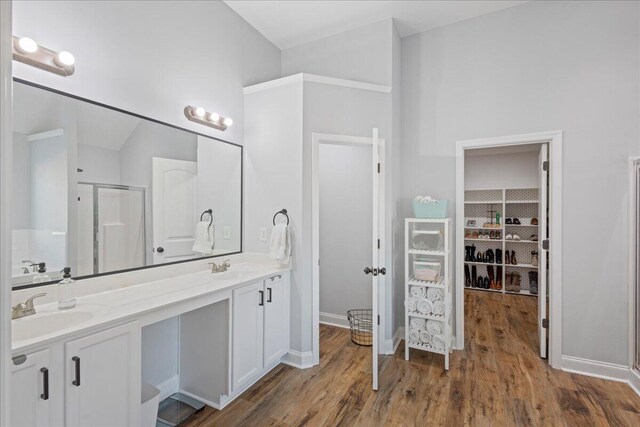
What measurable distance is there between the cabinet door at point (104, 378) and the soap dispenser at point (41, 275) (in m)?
0.56

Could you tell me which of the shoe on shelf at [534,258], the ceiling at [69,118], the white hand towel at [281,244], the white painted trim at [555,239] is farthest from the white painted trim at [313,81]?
the shoe on shelf at [534,258]

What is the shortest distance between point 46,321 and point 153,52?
193cm

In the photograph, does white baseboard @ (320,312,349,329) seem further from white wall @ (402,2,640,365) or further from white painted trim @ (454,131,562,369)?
white painted trim @ (454,131,562,369)

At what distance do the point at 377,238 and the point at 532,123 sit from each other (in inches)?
78.0

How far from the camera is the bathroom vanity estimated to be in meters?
1.26

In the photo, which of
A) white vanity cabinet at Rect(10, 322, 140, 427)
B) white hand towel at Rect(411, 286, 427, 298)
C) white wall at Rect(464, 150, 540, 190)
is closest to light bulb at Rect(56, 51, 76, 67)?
white vanity cabinet at Rect(10, 322, 140, 427)

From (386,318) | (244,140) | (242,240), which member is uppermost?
(244,140)

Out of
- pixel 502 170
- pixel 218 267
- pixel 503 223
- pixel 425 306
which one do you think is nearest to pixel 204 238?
pixel 218 267

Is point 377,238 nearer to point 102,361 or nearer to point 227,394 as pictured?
point 227,394

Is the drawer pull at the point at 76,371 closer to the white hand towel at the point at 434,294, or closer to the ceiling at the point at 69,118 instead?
the ceiling at the point at 69,118

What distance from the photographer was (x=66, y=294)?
1.66 metres

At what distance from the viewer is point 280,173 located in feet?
9.59

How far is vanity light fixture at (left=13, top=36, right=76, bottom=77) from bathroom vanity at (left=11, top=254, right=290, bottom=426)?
122 centimetres

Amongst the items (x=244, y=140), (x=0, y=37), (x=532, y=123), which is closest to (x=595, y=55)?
(x=532, y=123)
